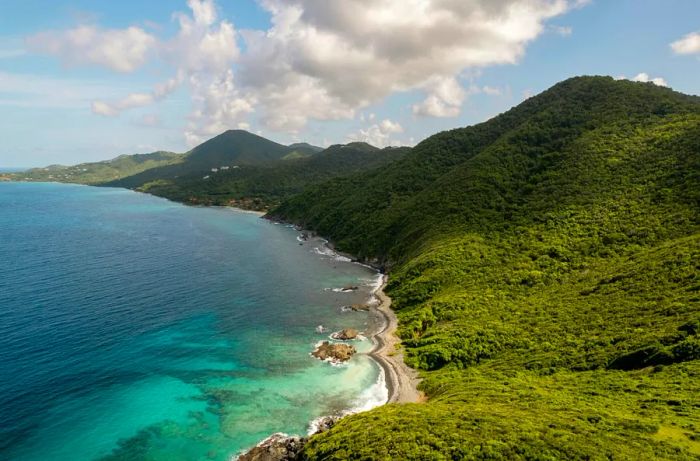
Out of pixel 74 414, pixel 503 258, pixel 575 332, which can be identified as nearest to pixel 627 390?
pixel 575 332

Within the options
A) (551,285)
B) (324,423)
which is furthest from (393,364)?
(551,285)

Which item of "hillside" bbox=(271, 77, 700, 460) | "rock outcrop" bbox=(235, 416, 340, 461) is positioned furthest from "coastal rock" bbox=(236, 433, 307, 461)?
"hillside" bbox=(271, 77, 700, 460)

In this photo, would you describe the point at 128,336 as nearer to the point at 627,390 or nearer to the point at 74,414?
the point at 74,414

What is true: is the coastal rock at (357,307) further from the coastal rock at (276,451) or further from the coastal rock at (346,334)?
the coastal rock at (276,451)

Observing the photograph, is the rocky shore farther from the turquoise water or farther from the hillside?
the hillside

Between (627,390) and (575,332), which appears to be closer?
(627,390)

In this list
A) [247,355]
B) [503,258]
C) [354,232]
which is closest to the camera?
[247,355]

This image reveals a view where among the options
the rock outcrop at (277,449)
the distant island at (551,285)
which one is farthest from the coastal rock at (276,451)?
the distant island at (551,285)
